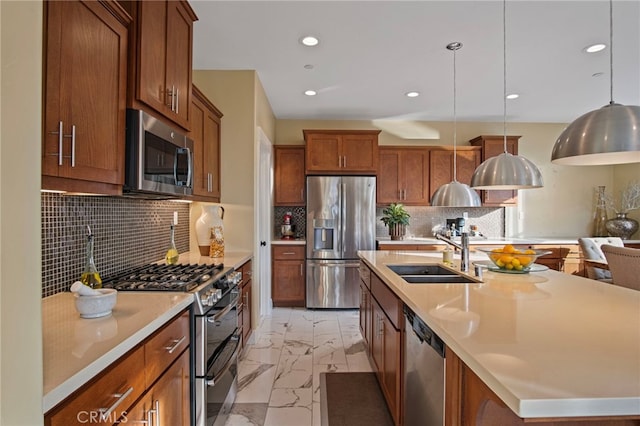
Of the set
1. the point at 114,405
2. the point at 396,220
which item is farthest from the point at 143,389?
the point at 396,220

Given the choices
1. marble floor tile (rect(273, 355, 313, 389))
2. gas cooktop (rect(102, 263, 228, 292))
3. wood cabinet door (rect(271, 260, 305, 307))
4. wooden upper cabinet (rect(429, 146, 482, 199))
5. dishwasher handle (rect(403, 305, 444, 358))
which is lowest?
marble floor tile (rect(273, 355, 313, 389))

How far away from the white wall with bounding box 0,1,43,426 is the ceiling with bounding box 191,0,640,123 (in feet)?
6.44

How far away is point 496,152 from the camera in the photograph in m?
4.81

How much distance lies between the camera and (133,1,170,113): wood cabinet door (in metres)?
1.59

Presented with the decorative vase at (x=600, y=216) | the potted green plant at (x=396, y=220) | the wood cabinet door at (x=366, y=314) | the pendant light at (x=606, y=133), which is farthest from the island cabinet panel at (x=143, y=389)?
the decorative vase at (x=600, y=216)

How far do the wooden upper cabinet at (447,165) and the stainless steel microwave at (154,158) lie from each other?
376 centimetres

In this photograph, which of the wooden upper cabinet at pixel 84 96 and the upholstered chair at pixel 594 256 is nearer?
the wooden upper cabinet at pixel 84 96

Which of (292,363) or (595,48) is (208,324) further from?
(595,48)

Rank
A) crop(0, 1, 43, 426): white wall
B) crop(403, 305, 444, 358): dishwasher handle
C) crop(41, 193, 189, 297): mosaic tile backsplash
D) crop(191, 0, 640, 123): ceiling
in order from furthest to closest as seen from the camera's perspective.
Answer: crop(191, 0, 640, 123): ceiling, crop(41, 193, 189, 297): mosaic tile backsplash, crop(403, 305, 444, 358): dishwasher handle, crop(0, 1, 43, 426): white wall

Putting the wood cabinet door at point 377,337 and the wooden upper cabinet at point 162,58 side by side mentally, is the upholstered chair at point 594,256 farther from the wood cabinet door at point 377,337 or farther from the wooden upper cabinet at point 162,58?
the wooden upper cabinet at point 162,58

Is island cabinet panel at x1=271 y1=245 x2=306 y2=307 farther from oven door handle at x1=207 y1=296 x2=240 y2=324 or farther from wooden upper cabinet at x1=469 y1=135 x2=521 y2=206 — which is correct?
wooden upper cabinet at x1=469 y1=135 x2=521 y2=206

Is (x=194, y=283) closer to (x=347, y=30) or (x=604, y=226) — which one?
(x=347, y=30)

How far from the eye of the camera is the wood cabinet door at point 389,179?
4.90 m

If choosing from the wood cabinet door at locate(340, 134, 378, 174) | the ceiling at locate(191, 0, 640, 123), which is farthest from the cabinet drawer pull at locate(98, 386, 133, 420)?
the wood cabinet door at locate(340, 134, 378, 174)
